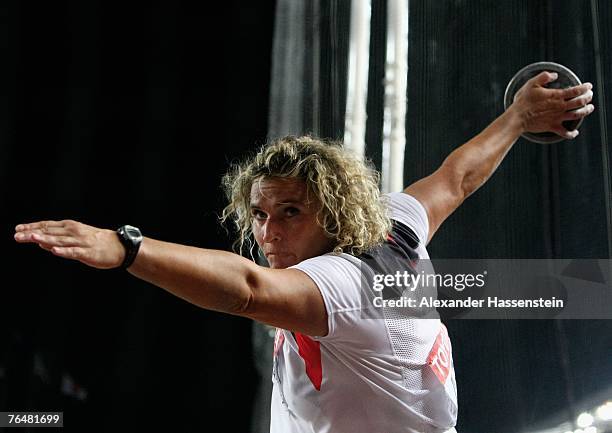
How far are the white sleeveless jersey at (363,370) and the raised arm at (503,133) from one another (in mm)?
241

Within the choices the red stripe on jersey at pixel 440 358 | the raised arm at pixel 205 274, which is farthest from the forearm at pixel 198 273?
the red stripe on jersey at pixel 440 358

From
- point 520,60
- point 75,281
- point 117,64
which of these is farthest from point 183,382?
point 520,60

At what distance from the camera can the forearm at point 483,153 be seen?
134 centimetres

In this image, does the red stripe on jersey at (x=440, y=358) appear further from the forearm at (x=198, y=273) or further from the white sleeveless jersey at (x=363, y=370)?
the forearm at (x=198, y=273)

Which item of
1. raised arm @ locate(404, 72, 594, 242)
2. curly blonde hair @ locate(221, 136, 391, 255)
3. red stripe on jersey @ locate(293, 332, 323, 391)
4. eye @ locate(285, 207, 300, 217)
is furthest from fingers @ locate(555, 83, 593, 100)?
red stripe on jersey @ locate(293, 332, 323, 391)

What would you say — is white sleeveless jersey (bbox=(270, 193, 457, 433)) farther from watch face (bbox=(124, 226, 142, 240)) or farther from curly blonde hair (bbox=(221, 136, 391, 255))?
watch face (bbox=(124, 226, 142, 240))

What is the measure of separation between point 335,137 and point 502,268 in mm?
420

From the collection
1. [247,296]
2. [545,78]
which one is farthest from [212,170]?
[247,296]

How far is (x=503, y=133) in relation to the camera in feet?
4.54

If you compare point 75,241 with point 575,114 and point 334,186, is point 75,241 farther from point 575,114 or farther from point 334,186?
point 575,114

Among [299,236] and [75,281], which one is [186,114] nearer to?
[75,281]

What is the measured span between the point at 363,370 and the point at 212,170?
781 mm

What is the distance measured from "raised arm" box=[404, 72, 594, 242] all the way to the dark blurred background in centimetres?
16

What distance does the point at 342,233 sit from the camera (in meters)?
1.03
